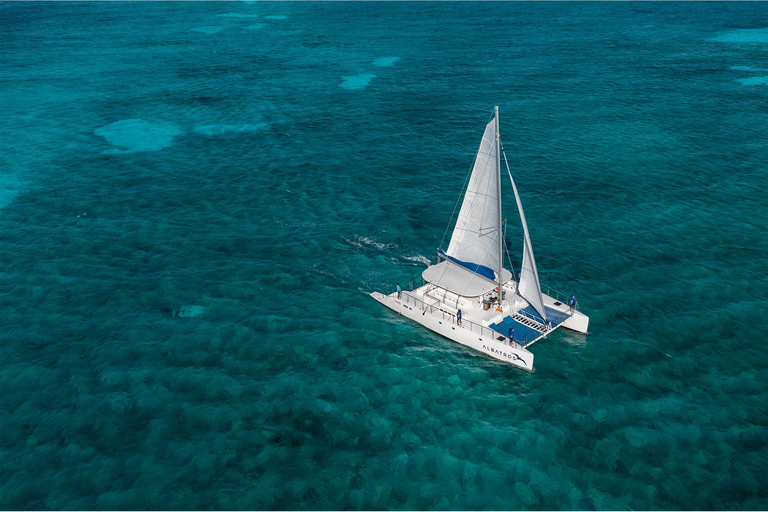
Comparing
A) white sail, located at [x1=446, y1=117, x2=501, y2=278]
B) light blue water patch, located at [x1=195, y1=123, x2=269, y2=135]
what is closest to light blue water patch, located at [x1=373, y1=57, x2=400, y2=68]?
light blue water patch, located at [x1=195, y1=123, x2=269, y2=135]

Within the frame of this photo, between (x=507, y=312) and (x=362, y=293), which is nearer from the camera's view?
(x=507, y=312)

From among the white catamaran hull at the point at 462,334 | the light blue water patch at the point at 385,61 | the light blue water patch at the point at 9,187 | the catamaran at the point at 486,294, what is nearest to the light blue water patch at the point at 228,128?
the light blue water patch at the point at 9,187

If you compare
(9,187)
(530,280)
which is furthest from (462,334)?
(9,187)

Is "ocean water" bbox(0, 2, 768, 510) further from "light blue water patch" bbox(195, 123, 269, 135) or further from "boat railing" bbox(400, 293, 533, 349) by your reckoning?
"boat railing" bbox(400, 293, 533, 349)

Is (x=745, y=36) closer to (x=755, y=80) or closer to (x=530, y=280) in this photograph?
(x=755, y=80)

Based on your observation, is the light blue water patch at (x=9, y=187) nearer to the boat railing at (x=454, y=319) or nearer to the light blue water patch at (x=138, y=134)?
the light blue water patch at (x=138, y=134)

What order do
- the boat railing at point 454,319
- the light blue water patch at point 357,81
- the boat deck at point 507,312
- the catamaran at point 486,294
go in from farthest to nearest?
the light blue water patch at point 357,81 → the boat deck at point 507,312 → the catamaran at point 486,294 → the boat railing at point 454,319

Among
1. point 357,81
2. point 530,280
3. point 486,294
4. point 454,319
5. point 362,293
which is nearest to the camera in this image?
point 530,280
